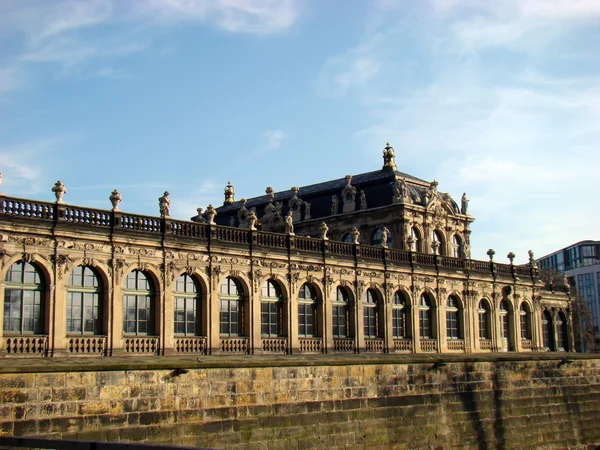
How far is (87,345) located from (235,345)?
7777mm

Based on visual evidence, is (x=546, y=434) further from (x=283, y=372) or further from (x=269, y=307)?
(x=283, y=372)

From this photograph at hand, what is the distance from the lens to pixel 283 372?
30.5m

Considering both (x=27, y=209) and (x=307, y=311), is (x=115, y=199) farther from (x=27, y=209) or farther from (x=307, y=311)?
(x=307, y=311)

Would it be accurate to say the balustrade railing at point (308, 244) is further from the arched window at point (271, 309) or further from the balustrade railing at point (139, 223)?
the balustrade railing at point (139, 223)

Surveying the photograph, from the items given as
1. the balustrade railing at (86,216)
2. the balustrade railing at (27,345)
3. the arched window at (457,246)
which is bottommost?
the balustrade railing at (27,345)

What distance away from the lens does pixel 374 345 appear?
45438 millimetres

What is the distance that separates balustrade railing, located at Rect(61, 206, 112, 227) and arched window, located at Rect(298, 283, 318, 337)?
12136 millimetres

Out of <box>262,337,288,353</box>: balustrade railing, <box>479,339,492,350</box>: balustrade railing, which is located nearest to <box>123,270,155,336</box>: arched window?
<box>262,337,288,353</box>: balustrade railing

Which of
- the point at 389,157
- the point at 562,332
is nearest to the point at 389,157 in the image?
the point at 389,157

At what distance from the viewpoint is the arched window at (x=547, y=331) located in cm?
6631

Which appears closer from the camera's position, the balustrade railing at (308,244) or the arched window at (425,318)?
the balustrade railing at (308,244)

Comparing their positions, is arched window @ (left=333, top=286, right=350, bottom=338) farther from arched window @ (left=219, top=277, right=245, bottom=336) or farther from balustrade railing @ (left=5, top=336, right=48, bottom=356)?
balustrade railing @ (left=5, top=336, right=48, bottom=356)

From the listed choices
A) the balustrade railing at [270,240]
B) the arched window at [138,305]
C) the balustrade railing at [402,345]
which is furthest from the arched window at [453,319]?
the arched window at [138,305]

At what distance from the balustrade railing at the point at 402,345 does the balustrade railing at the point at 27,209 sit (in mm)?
22338
